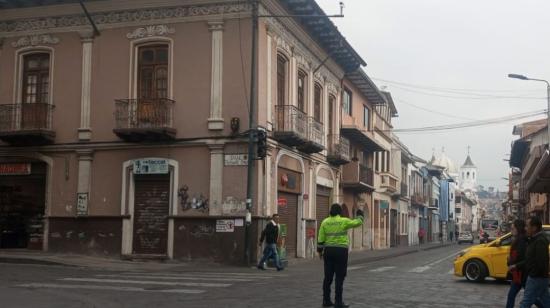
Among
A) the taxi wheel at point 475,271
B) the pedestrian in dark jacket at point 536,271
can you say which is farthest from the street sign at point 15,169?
the pedestrian in dark jacket at point 536,271

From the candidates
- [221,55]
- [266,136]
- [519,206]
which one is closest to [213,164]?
[266,136]

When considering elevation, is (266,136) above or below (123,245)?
above

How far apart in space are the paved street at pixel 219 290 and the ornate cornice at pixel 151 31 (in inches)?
351

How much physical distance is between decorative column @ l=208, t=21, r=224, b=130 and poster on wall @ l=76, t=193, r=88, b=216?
531 cm

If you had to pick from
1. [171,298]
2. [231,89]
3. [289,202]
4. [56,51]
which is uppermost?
[56,51]

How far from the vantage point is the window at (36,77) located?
2494 cm

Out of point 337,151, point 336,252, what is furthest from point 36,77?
point 336,252

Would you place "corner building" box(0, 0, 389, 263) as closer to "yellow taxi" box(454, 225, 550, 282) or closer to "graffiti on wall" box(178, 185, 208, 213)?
"graffiti on wall" box(178, 185, 208, 213)

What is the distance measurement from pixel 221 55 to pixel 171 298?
12146 millimetres

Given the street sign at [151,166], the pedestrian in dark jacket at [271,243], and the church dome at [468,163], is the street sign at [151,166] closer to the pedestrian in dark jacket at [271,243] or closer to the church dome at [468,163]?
the pedestrian in dark jacket at [271,243]

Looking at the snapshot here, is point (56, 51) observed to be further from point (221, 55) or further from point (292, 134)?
point (292, 134)

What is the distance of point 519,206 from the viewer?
253 feet

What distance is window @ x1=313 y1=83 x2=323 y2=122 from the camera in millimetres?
29844

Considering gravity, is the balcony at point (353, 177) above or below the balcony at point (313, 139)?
below
